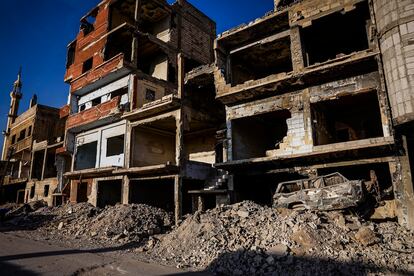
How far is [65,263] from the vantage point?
837 centimetres

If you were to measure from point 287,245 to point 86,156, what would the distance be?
2103 cm

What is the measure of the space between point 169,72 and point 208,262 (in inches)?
A: 673

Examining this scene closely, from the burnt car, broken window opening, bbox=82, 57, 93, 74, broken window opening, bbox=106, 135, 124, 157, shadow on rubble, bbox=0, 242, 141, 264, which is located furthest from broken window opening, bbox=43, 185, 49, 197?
the burnt car

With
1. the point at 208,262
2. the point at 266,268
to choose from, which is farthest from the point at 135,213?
the point at 266,268

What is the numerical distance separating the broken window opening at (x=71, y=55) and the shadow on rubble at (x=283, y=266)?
25.8 metres

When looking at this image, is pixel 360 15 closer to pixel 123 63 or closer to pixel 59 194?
pixel 123 63

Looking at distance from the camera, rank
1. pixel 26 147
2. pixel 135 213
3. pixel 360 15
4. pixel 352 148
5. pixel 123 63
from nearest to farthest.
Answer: pixel 352 148
pixel 360 15
pixel 135 213
pixel 123 63
pixel 26 147

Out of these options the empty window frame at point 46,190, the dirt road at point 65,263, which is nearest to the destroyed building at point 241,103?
the empty window frame at point 46,190

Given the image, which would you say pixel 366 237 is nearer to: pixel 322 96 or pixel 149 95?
pixel 322 96

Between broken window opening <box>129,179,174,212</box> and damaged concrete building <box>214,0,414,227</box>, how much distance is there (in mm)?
7214

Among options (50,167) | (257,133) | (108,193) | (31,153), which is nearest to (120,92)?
(108,193)

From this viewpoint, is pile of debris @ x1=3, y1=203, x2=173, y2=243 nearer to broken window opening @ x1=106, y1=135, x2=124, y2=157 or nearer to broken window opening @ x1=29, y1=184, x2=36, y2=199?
broken window opening @ x1=106, y1=135, x2=124, y2=157

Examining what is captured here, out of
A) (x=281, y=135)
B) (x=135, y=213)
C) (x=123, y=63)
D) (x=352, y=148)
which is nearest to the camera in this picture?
(x=352, y=148)

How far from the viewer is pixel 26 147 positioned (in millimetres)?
33531
